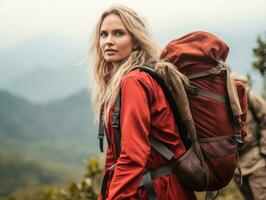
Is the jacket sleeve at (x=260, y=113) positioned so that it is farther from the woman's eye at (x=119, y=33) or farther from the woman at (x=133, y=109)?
the woman's eye at (x=119, y=33)

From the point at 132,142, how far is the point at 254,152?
3.58m

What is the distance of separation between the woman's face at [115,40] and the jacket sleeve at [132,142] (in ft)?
1.42

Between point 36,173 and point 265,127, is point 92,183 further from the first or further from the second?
point 36,173

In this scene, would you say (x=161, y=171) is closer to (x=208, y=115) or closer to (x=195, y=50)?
(x=208, y=115)

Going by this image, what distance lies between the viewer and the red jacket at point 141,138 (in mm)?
2535

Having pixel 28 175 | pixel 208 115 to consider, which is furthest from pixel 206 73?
pixel 28 175

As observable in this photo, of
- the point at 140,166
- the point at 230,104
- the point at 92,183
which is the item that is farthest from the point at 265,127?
the point at 92,183

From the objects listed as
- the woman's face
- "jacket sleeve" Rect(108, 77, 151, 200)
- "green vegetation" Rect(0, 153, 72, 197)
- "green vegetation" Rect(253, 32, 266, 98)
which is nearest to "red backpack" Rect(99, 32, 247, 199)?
"jacket sleeve" Rect(108, 77, 151, 200)

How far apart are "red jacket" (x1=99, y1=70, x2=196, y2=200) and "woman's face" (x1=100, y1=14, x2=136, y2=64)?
35 centimetres

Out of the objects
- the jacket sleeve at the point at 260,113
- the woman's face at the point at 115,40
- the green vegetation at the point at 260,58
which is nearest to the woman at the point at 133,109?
the woman's face at the point at 115,40

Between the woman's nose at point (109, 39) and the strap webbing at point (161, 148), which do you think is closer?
the strap webbing at point (161, 148)

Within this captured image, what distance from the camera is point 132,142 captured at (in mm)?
2549

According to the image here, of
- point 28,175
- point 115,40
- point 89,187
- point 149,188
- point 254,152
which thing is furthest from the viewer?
point 28,175

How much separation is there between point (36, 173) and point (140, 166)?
11967 centimetres
